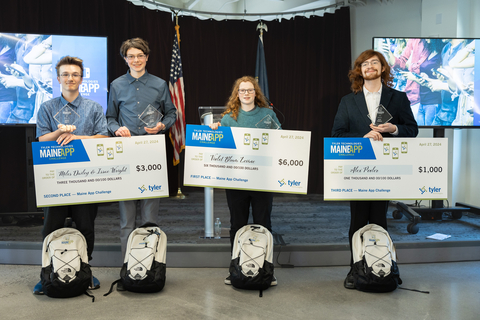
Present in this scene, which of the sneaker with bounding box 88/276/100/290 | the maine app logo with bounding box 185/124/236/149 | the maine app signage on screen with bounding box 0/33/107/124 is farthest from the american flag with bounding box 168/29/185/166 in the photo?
the sneaker with bounding box 88/276/100/290

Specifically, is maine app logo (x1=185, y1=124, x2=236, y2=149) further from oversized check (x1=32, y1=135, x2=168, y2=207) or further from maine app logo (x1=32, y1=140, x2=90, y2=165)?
maine app logo (x1=32, y1=140, x2=90, y2=165)

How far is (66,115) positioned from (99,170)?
15.9 inches

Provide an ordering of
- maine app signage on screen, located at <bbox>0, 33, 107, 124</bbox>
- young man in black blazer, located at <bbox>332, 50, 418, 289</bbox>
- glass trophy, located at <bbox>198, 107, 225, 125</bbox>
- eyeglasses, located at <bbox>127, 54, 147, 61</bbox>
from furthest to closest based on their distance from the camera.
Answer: maine app signage on screen, located at <bbox>0, 33, 107, 124</bbox> → glass trophy, located at <bbox>198, 107, 225, 125</bbox> → eyeglasses, located at <bbox>127, 54, 147, 61</bbox> → young man in black blazer, located at <bbox>332, 50, 418, 289</bbox>

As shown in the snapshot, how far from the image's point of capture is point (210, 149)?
2.51 metres

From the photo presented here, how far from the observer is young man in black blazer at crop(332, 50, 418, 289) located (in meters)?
2.34

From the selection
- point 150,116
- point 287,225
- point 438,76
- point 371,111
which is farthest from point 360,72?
point 438,76

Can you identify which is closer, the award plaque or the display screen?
the award plaque

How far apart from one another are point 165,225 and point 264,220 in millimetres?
A: 1540

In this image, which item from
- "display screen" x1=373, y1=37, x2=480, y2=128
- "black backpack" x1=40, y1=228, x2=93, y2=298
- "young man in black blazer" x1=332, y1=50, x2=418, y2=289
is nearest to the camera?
"black backpack" x1=40, y1=228, x2=93, y2=298

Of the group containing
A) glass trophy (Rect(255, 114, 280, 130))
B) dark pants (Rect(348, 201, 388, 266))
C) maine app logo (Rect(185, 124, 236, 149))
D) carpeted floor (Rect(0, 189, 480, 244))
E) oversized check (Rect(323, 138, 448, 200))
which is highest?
glass trophy (Rect(255, 114, 280, 130))

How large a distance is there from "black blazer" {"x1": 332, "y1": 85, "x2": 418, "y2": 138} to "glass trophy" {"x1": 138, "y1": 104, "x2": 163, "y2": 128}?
121 centimetres

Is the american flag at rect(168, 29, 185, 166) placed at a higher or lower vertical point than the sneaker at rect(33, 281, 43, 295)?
higher

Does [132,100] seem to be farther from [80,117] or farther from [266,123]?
[266,123]

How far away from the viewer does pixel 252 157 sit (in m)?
Result: 2.48
